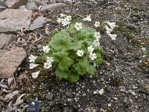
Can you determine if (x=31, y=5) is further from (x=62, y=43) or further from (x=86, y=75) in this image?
(x=86, y=75)

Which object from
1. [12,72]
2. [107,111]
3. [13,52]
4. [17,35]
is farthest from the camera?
[17,35]

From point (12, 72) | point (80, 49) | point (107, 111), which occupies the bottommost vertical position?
point (107, 111)

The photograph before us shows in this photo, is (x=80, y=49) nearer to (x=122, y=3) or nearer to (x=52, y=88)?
(x=52, y=88)

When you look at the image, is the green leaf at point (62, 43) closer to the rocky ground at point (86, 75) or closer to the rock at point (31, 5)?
the rocky ground at point (86, 75)

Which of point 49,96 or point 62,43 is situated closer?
point 62,43

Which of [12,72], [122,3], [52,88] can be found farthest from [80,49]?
[122,3]

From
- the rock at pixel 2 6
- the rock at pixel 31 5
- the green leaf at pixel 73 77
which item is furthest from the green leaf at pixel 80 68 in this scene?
the rock at pixel 2 6

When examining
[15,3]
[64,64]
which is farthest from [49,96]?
[15,3]
